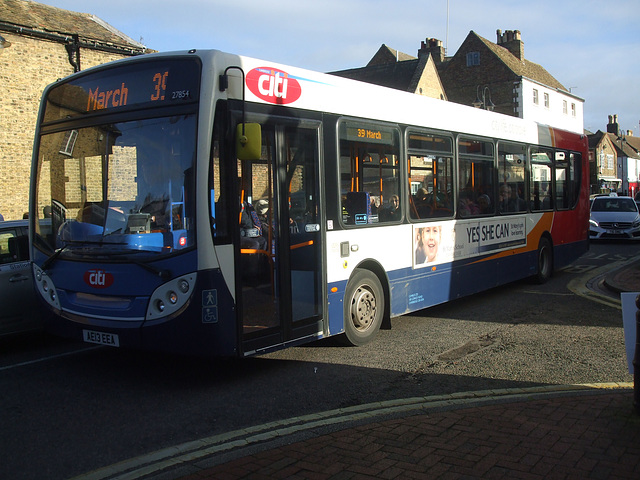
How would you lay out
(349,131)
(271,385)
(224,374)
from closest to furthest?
(271,385), (224,374), (349,131)

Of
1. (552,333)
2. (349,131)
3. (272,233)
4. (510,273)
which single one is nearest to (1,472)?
(272,233)

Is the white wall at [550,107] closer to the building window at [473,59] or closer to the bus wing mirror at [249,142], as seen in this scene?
the building window at [473,59]

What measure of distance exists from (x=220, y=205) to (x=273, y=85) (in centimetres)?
147

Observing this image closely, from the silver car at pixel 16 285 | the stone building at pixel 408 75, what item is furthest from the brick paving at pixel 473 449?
the stone building at pixel 408 75

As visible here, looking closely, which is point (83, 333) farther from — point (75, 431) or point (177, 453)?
point (177, 453)

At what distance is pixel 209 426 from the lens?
514 centimetres

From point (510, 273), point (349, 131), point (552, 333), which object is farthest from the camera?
point (510, 273)

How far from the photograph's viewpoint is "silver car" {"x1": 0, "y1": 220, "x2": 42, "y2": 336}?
7.64 m

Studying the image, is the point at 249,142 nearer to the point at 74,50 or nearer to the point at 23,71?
the point at 23,71

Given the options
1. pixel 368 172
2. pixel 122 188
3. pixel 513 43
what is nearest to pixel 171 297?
pixel 122 188

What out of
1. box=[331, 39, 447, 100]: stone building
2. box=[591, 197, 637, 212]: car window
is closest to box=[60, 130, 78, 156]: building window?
box=[591, 197, 637, 212]: car window

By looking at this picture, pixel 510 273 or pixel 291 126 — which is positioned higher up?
pixel 291 126

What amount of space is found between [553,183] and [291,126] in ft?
28.0

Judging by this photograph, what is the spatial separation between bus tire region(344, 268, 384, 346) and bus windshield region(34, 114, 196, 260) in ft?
8.11
